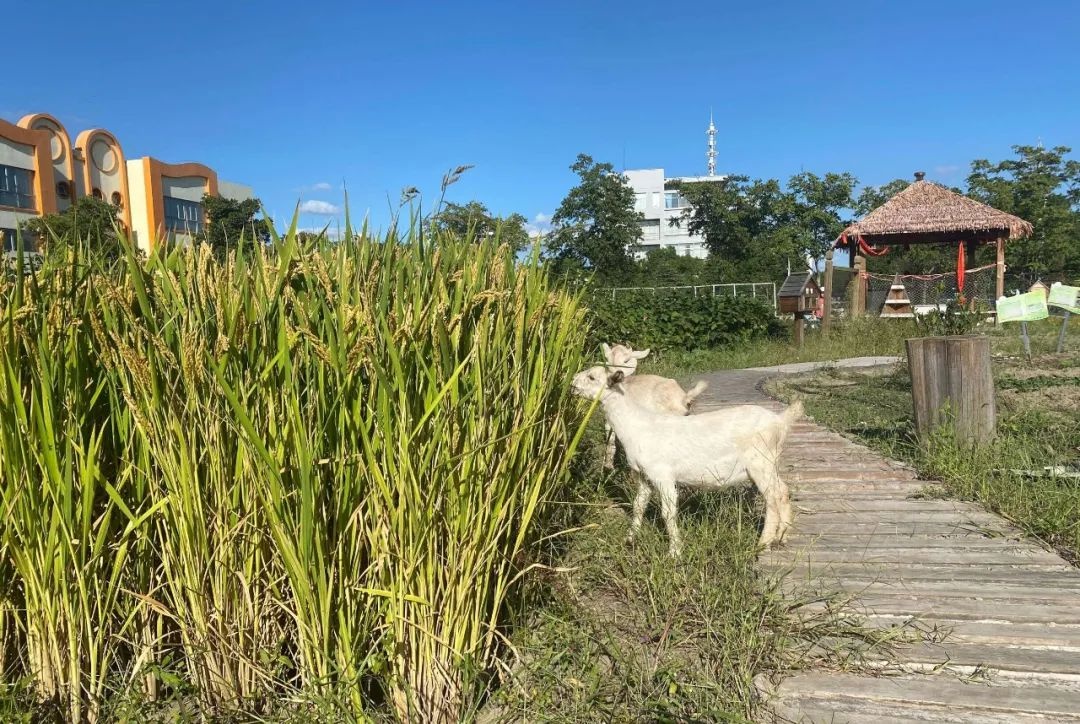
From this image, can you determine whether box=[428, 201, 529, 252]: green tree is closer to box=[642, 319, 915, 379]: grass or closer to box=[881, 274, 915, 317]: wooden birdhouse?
box=[642, 319, 915, 379]: grass

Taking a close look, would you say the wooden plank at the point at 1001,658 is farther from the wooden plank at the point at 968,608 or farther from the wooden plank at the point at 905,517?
the wooden plank at the point at 905,517

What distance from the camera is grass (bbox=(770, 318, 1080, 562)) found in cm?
413

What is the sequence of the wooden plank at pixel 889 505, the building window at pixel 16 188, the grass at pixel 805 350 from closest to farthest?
the wooden plank at pixel 889 505 → the grass at pixel 805 350 → the building window at pixel 16 188

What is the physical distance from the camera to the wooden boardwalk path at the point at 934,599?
2.40 m

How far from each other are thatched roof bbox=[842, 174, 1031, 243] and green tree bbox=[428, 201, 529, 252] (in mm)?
17976

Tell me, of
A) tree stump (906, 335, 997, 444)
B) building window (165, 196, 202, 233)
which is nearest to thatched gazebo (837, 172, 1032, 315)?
tree stump (906, 335, 997, 444)

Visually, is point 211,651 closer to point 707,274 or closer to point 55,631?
point 55,631

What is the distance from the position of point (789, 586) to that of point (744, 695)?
3.34 ft

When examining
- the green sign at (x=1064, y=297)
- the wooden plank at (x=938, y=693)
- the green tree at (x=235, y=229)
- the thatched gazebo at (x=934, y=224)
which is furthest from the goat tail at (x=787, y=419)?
the thatched gazebo at (x=934, y=224)

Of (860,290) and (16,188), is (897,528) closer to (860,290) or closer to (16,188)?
(860,290)

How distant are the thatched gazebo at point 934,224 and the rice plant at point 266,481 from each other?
64.3 feet

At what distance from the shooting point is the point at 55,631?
2.41 metres

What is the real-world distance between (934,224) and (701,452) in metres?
19.1

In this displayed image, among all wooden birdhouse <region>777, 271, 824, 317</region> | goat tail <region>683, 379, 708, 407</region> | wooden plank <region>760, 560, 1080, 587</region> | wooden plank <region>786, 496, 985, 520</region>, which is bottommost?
wooden plank <region>760, 560, 1080, 587</region>
